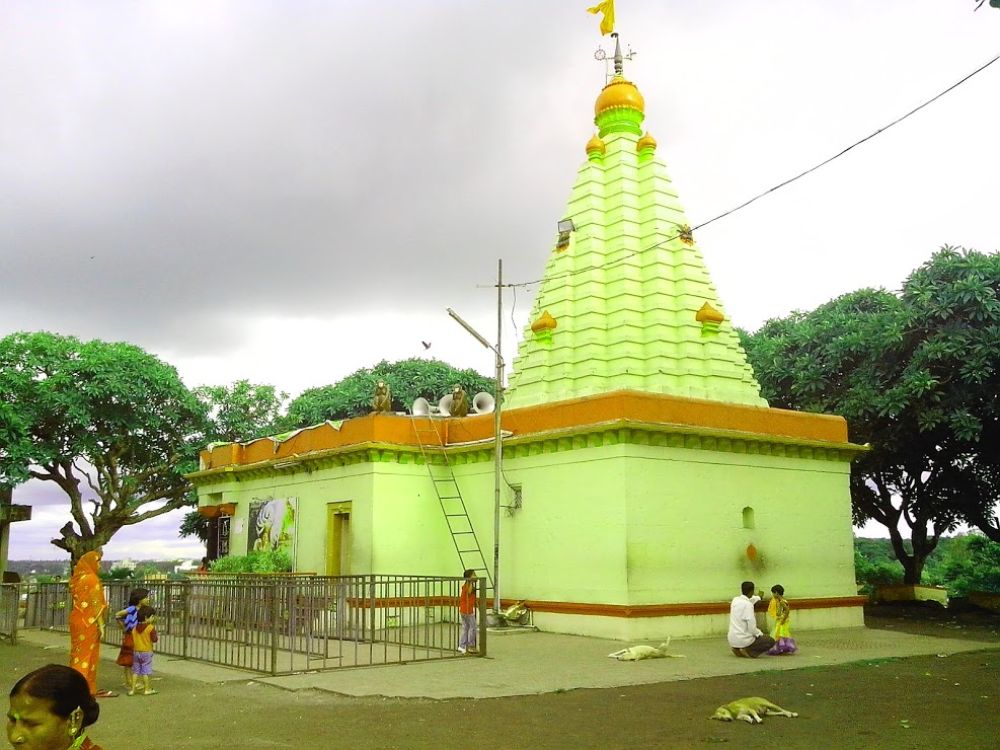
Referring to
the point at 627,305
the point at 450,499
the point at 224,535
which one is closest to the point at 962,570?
the point at 627,305

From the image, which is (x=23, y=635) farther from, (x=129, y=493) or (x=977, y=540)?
(x=977, y=540)

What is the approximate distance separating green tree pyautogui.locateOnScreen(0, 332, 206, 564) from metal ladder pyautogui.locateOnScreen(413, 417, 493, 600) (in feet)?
55.5

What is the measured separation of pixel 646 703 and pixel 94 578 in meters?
6.98

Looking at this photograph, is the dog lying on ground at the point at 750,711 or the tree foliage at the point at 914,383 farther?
the tree foliage at the point at 914,383

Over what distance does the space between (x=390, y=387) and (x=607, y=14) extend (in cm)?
2213

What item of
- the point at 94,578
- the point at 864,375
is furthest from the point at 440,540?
the point at 864,375

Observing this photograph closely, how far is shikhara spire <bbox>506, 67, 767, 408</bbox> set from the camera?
794 inches

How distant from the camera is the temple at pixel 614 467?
683 inches

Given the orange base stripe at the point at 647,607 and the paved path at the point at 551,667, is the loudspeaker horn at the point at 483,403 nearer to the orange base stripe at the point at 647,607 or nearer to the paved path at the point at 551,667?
the orange base stripe at the point at 647,607

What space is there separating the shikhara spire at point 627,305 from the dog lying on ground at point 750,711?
10.6 m

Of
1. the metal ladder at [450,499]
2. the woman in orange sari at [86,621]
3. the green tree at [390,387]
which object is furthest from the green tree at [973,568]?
the woman in orange sari at [86,621]

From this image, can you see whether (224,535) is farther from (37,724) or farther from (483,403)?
(37,724)

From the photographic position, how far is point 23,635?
63.4 feet

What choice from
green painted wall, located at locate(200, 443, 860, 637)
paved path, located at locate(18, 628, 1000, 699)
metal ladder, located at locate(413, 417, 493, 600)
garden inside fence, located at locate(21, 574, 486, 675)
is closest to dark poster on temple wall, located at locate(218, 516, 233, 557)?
green painted wall, located at locate(200, 443, 860, 637)
